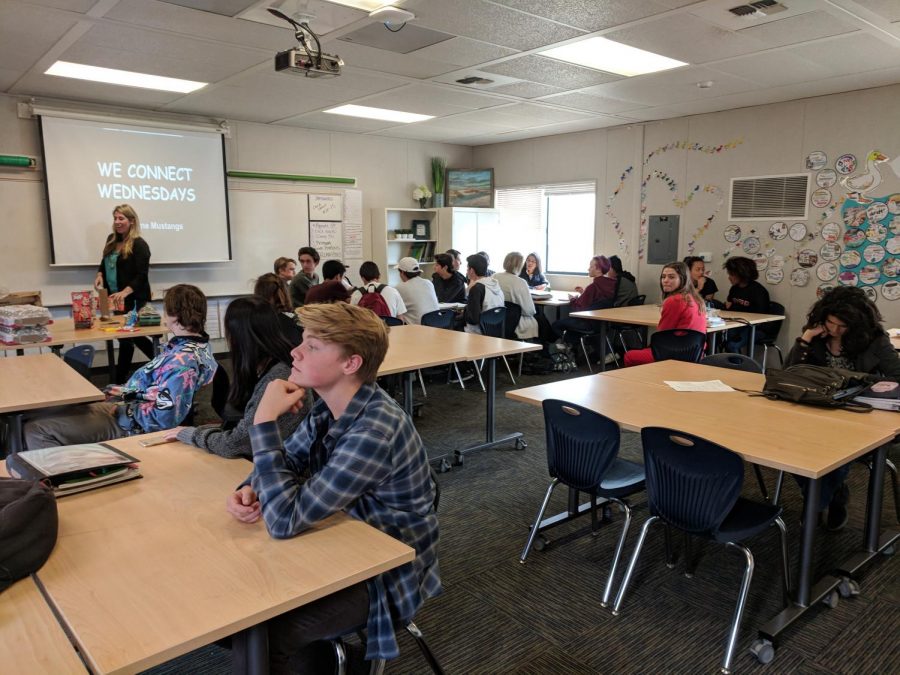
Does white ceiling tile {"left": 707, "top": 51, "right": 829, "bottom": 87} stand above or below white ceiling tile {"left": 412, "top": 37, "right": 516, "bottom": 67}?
above

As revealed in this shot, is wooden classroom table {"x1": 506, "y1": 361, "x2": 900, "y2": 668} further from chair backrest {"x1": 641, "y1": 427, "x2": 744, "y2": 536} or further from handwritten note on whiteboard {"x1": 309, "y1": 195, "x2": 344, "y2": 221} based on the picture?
handwritten note on whiteboard {"x1": 309, "y1": 195, "x2": 344, "y2": 221}

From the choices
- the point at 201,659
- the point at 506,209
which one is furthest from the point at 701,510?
the point at 506,209

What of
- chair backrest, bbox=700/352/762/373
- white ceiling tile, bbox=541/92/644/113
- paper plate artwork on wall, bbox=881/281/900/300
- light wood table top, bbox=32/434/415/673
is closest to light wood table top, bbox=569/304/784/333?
paper plate artwork on wall, bbox=881/281/900/300

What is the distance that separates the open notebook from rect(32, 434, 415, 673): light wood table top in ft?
0.11

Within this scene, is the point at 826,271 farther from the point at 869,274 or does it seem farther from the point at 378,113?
the point at 378,113

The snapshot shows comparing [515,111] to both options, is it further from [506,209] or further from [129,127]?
[129,127]

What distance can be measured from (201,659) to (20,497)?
117 cm

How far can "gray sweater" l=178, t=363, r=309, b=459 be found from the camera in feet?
6.75

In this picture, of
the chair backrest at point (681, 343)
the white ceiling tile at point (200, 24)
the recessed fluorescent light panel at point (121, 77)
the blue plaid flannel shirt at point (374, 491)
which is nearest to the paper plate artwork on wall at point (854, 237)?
the chair backrest at point (681, 343)

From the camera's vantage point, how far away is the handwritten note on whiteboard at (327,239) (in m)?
8.20

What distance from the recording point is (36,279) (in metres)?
6.36

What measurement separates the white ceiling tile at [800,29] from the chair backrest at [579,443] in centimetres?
304

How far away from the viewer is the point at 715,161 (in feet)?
22.7

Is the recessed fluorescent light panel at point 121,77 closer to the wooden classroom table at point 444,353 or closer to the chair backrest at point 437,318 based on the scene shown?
the chair backrest at point 437,318
